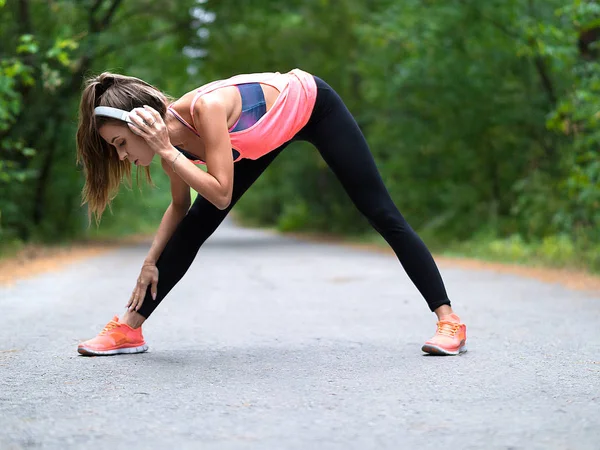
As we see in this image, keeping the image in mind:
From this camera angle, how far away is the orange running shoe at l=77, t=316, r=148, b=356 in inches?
170

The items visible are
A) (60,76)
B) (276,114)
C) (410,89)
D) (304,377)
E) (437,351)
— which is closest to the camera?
(304,377)

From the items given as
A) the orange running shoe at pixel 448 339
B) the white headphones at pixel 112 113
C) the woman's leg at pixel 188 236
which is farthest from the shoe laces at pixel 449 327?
the white headphones at pixel 112 113

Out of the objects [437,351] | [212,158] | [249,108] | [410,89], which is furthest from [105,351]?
[410,89]

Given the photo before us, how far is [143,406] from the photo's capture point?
3.16m

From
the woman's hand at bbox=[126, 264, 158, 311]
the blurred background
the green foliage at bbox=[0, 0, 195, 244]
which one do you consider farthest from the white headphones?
the green foliage at bbox=[0, 0, 195, 244]

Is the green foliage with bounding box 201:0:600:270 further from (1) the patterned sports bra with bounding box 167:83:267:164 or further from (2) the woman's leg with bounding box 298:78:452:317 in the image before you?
(1) the patterned sports bra with bounding box 167:83:267:164

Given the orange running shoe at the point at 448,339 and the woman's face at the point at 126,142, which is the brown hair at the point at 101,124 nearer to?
the woman's face at the point at 126,142

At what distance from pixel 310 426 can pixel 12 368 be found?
1.85 m

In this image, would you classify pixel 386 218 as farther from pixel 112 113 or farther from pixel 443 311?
pixel 112 113

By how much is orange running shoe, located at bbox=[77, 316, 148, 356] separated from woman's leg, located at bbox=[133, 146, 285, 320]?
5cm

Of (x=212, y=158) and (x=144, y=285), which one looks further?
(x=144, y=285)

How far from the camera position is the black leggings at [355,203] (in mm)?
4359

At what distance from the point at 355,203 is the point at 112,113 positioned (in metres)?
1.36

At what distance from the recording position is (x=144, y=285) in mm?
4375
